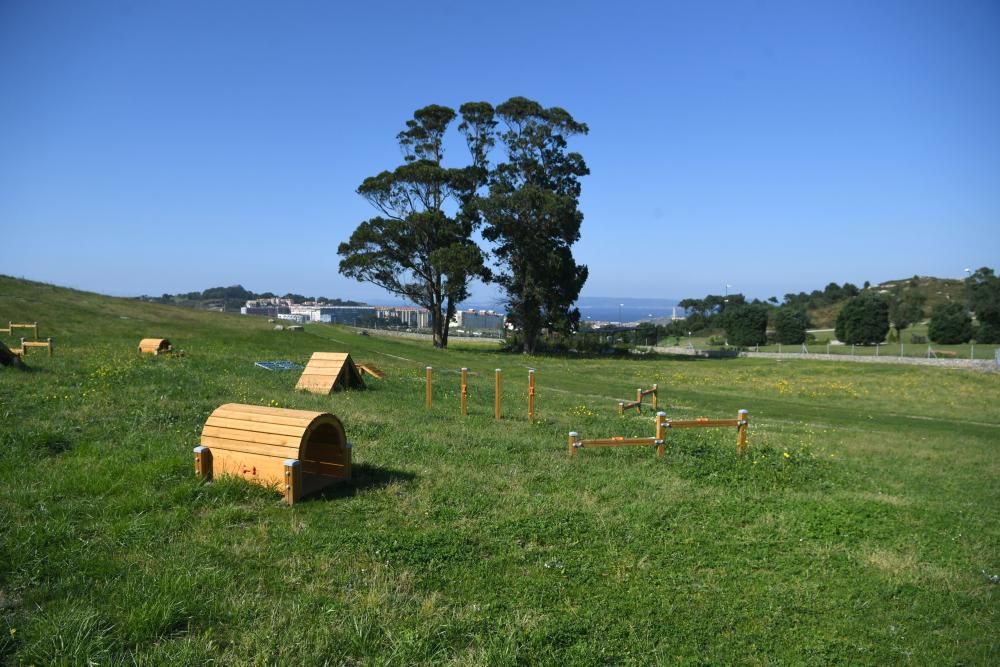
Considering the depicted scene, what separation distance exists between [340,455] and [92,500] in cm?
271

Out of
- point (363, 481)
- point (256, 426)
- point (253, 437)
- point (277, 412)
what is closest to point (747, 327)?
point (363, 481)

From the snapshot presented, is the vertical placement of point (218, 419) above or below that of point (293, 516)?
above

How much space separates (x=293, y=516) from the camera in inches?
258

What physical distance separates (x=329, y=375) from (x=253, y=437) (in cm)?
850

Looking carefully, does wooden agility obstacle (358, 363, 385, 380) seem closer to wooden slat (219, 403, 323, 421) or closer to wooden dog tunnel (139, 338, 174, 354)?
wooden dog tunnel (139, 338, 174, 354)

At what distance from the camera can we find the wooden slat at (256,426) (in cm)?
719

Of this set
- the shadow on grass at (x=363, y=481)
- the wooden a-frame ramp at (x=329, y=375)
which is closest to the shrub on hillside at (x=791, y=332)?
the wooden a-frame ramp at (x=329, y=375)

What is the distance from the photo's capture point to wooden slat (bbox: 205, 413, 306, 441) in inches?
283

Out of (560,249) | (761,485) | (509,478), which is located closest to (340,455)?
(509,478)

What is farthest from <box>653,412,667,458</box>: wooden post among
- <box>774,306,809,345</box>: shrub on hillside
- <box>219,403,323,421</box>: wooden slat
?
<box>774,306,809,345</box>: shrub on hillside

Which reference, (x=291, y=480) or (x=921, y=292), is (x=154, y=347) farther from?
(x=921, y=292)

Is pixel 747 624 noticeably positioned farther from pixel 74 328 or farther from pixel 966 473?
pixel 74 328

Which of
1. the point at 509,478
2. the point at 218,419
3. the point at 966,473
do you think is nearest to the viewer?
the point at 218,419

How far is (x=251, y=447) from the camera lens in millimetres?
7289
